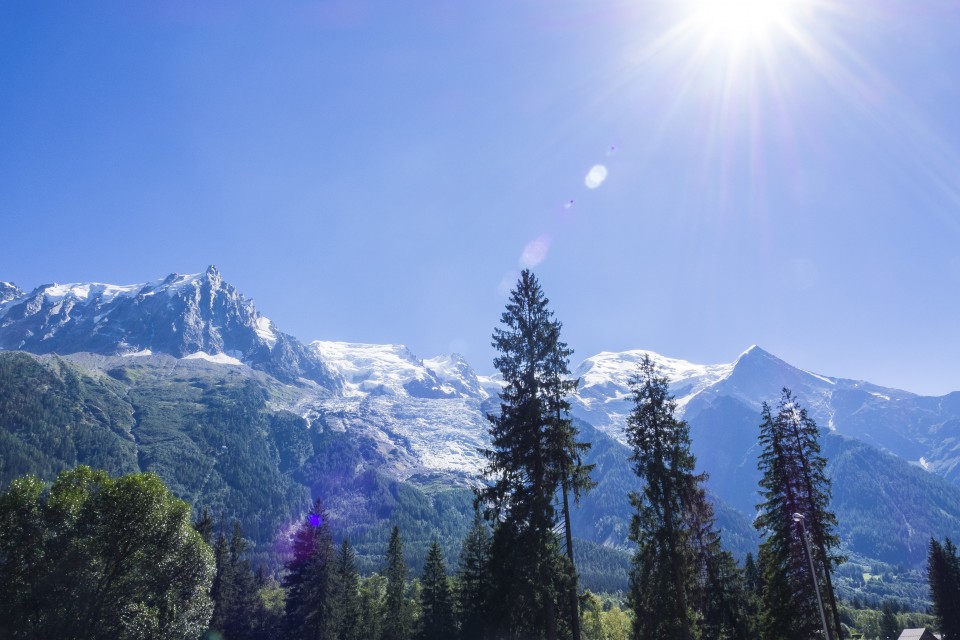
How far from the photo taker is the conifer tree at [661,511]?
28656 mm

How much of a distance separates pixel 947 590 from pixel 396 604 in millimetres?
71964

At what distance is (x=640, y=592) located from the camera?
30406mm

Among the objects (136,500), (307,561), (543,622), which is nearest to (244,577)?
(307,561)

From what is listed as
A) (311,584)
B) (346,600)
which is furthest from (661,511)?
(346,600)

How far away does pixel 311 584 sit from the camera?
2635 inches

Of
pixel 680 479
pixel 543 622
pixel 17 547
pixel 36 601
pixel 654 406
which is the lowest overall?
pixel 543 622

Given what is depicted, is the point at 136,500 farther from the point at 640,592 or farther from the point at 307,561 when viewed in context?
the point at 307,561

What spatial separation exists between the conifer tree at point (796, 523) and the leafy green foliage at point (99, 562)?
A: 36.6m

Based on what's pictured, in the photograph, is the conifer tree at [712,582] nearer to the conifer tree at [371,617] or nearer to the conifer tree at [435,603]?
the conifer tree at [435,603]

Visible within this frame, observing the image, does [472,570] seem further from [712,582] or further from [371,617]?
[712,582]

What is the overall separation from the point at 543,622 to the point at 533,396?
37.3 ft

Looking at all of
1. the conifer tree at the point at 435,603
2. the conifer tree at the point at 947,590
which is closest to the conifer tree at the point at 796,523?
the conifer tree at the point at 435,603

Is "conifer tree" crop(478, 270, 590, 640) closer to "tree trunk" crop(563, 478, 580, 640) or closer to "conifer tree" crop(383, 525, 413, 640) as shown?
"tree trunk" crop(563, 478, 580, 640)

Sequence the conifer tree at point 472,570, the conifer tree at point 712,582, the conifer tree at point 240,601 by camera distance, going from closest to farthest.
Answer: the conifer tree at point 712,582 < the conifer tree at point 472,570 < the conifer tree at point 240,601
